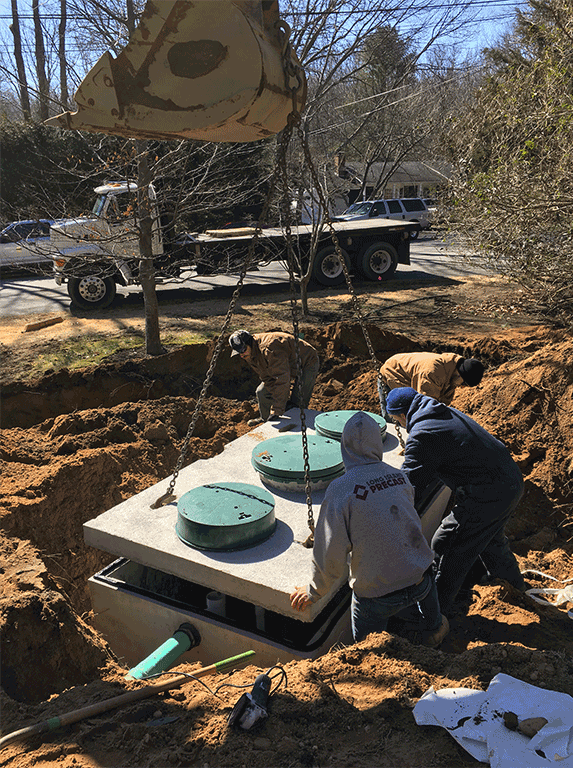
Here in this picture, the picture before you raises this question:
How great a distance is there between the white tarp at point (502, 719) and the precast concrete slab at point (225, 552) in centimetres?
100

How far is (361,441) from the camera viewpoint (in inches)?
116

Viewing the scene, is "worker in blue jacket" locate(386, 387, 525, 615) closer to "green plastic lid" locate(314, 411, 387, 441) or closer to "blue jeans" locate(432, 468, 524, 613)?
"blue jeans" locate(432, 468, 524, 613)

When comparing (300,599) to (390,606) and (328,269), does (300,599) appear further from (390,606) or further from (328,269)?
(328,269)

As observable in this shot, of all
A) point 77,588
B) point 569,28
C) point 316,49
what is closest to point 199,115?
point 77,588

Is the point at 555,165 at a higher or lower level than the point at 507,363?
higher

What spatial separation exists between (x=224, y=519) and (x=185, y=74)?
257 centimetres

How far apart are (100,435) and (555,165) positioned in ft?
22.5

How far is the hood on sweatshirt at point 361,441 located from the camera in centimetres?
293

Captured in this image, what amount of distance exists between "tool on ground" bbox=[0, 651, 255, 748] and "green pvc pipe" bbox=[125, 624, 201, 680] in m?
0.19

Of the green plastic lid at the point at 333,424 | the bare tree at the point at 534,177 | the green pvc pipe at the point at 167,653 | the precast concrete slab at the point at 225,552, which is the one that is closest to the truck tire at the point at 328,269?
Answer: the bare tree at the point at 534,177

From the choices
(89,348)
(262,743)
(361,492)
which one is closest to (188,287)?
(89,348)

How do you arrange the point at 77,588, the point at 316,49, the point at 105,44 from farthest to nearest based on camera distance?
the point at 316,49 < the point at 105,44 < the point at 77,588

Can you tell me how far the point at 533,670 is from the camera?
8.71 ft

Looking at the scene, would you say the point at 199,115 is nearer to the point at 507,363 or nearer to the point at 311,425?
the point at 311,425
